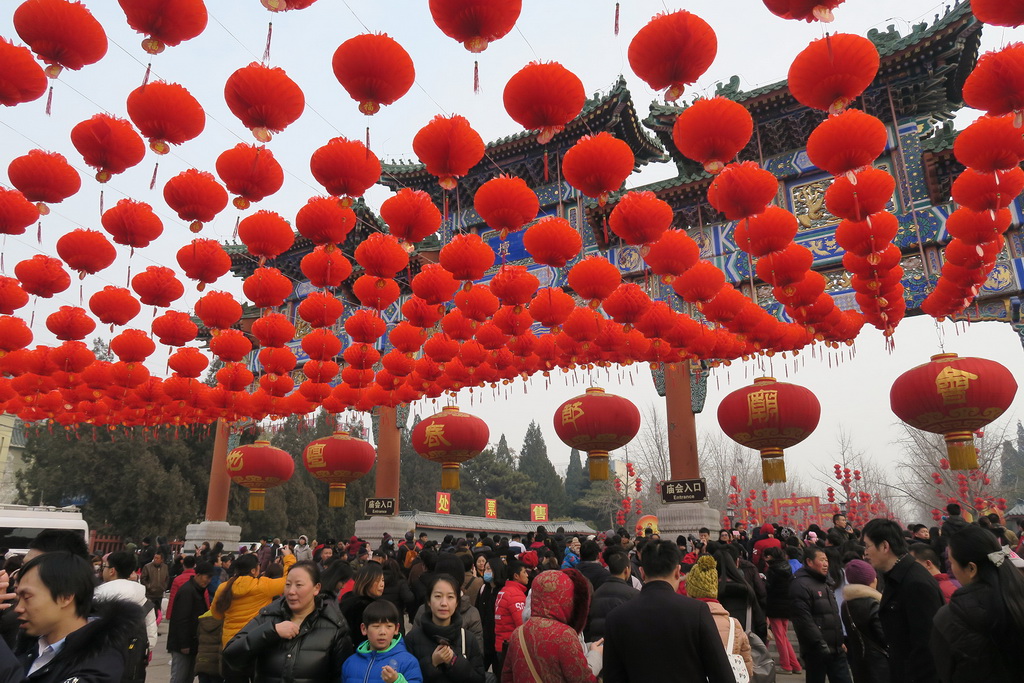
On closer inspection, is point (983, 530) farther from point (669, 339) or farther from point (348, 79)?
point (669, 339)

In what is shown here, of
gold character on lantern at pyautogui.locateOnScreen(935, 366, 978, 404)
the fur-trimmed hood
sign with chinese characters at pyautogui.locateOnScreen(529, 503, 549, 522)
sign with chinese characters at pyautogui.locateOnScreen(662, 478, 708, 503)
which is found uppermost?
gold character on lantern at pyautogui.locateOnScreen(935, 366, 978, 404)

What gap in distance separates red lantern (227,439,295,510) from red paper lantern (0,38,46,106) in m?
10.4

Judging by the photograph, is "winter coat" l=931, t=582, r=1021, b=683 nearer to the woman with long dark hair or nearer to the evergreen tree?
the woman with long dark hair

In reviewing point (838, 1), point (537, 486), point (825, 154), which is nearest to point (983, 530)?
point (838, 1)

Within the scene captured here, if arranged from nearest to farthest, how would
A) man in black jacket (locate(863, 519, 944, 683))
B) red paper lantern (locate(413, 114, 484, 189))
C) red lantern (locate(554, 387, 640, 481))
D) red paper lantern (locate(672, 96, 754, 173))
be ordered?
1. man in black jacket (locate(863, 519, 944, 683))
2. red paper lantern (locate(672, 96, 754, 173))
3. red paper lantern (locate(413, 114, 484, 189))
4. red lantern (locate(554, 387, 640, 481))

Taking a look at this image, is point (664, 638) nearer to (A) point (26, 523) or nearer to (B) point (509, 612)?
(B) point (509, 612)

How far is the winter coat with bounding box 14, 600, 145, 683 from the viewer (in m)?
2.00

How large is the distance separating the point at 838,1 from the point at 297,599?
13.7 ft

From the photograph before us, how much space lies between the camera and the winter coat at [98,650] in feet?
6.55

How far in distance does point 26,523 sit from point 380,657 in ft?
55.7

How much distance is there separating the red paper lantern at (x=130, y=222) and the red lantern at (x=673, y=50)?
482cm

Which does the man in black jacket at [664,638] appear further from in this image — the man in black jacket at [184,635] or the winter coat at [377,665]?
the man in black jacket at [184,635]

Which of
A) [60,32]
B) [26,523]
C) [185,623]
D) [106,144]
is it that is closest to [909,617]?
[185,623]

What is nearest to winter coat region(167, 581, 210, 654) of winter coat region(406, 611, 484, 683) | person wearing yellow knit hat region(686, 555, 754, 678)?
winter coat region(406, 611, 484, 683)
